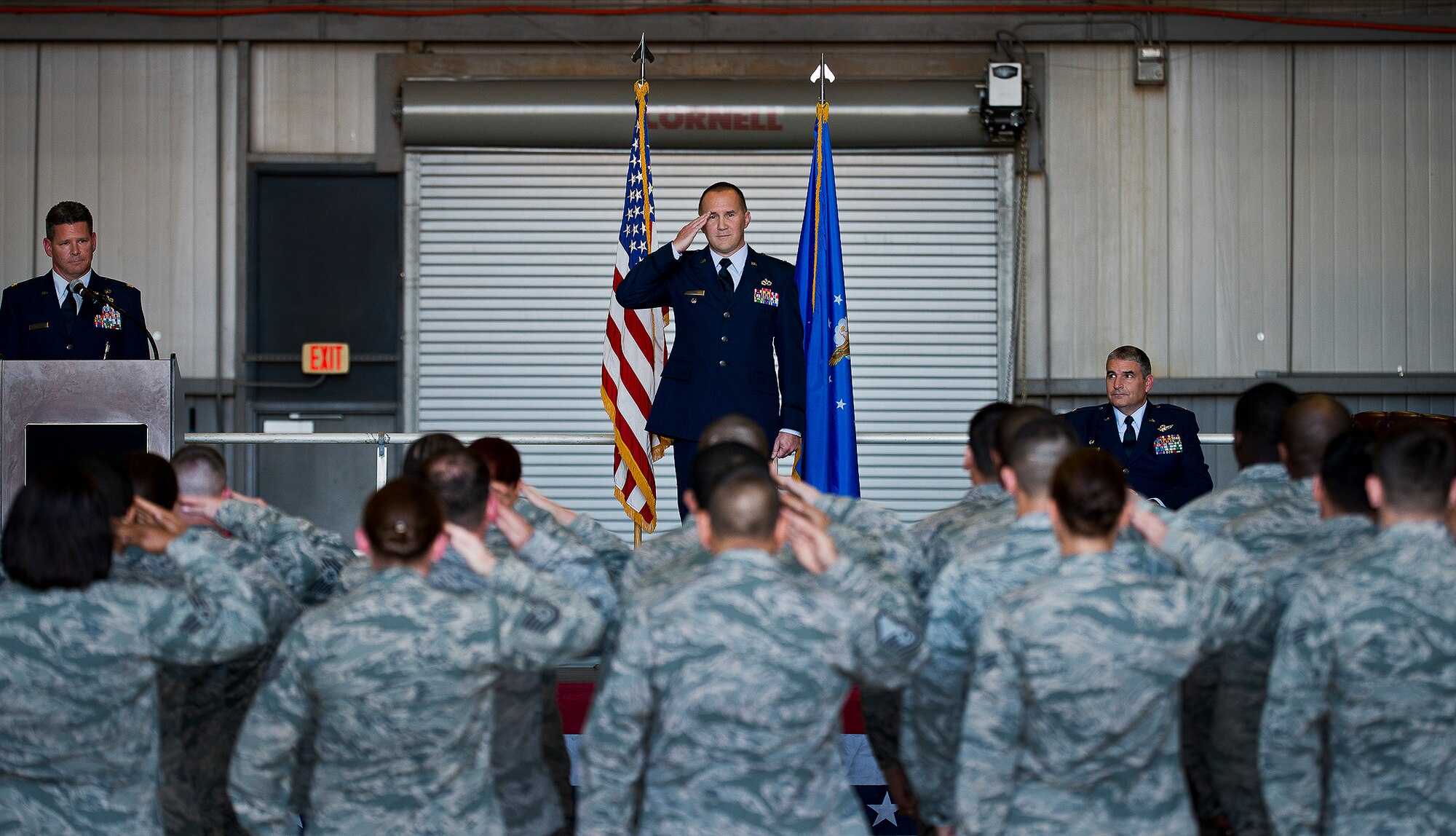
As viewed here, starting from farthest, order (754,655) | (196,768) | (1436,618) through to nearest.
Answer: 1. (196,768)
2. (1436,618)
3. (754,655)

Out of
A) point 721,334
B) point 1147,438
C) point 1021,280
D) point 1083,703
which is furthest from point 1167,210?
point 1083,703

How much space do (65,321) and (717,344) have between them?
2.44 meters

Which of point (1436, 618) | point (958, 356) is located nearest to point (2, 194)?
point (958, 356)

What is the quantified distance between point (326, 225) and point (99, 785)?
6.49m

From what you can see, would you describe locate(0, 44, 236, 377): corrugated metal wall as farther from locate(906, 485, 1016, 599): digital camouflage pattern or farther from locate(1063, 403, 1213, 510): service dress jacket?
locate(906, 485, 1016, 599): digital camouflage pattern

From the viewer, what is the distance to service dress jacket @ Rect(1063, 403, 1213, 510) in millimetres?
5641

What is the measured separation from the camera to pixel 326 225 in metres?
8.79

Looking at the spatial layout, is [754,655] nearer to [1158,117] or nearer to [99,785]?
[99,785]

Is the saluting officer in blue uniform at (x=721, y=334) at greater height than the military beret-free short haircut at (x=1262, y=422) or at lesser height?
greater

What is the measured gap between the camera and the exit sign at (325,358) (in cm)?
867

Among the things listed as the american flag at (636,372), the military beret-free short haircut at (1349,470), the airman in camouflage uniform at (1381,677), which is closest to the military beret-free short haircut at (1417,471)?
the airman in camouflage uniform at (1381,677)

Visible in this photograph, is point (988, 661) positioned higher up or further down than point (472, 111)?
further down

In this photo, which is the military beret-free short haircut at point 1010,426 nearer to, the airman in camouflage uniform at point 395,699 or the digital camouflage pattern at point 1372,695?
the digital camouflage pattern at point 1372,695

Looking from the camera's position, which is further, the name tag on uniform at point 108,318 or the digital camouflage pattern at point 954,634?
the name tag on uniform at point 108,318
